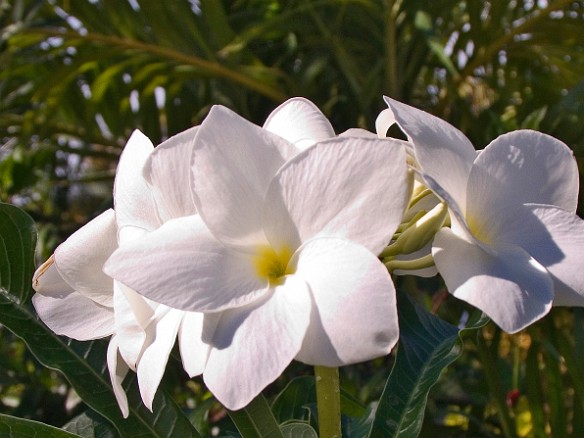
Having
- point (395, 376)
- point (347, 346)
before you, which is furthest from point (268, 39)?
point (347, 346)

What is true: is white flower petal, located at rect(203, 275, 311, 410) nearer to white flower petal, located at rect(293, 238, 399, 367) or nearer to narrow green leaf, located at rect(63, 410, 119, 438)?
white flower petal, located at rect(293, 238, 399, 367)

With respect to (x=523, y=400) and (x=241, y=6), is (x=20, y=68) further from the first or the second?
(x=523, y=400)

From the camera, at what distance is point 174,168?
0.38 m

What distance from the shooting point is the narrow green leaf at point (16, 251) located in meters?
0.50

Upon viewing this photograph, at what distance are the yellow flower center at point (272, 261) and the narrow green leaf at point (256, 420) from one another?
97 mm

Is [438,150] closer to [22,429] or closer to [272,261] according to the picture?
[272,261]

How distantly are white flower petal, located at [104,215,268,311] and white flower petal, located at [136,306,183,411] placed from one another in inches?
1.3

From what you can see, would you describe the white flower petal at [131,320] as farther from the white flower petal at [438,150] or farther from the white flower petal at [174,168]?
the white flower petal at [438,150]

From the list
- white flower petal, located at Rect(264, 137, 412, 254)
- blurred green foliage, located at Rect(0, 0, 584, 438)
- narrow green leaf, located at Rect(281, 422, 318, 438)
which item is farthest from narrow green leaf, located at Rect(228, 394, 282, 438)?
blurred green foliage, located at Rect(0, 0, 584, 438)

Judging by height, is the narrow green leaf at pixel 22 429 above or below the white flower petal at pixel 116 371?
below

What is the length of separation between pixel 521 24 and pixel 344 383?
0.89 meters

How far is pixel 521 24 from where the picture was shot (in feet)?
4.83

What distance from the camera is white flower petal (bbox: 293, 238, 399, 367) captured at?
12.2 inches

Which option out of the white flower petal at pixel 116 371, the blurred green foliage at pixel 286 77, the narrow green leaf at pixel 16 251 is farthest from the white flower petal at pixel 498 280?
the blurred green foliage at pixel 286 77
